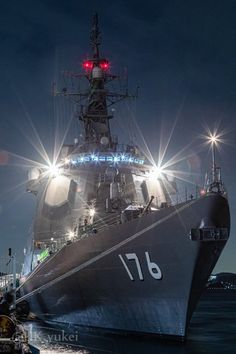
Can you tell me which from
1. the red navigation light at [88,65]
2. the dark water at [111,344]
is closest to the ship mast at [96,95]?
the red navigation light at [88,65]

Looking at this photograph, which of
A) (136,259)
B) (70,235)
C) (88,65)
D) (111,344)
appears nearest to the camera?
(136,259)

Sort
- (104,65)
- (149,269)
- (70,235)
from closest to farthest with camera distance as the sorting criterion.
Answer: (149,269) < (70,235) < (104,65)

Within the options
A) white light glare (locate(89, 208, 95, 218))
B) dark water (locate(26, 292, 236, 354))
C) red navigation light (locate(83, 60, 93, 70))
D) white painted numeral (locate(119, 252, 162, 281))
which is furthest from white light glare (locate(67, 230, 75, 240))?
red navigation light (locate(83, 60, 93, 70))

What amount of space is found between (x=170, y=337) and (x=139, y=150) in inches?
519

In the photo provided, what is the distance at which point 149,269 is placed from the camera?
17078 millimetres

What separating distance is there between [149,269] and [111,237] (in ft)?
7.08

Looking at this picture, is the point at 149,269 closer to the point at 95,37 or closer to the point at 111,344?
the point at 111,344

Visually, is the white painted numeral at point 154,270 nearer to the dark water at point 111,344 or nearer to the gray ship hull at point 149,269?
the gray ship hull at point 149,269

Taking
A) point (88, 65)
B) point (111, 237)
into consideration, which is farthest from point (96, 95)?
point (111, 237)

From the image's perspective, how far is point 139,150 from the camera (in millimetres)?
28328

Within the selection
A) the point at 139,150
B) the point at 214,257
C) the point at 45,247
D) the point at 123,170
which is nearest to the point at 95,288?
the point at 214,257

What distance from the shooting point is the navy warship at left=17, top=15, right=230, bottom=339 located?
16.6 meters

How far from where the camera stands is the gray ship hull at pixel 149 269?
53.8ft

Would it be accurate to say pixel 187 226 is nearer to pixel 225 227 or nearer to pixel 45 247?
pixel 225 227
